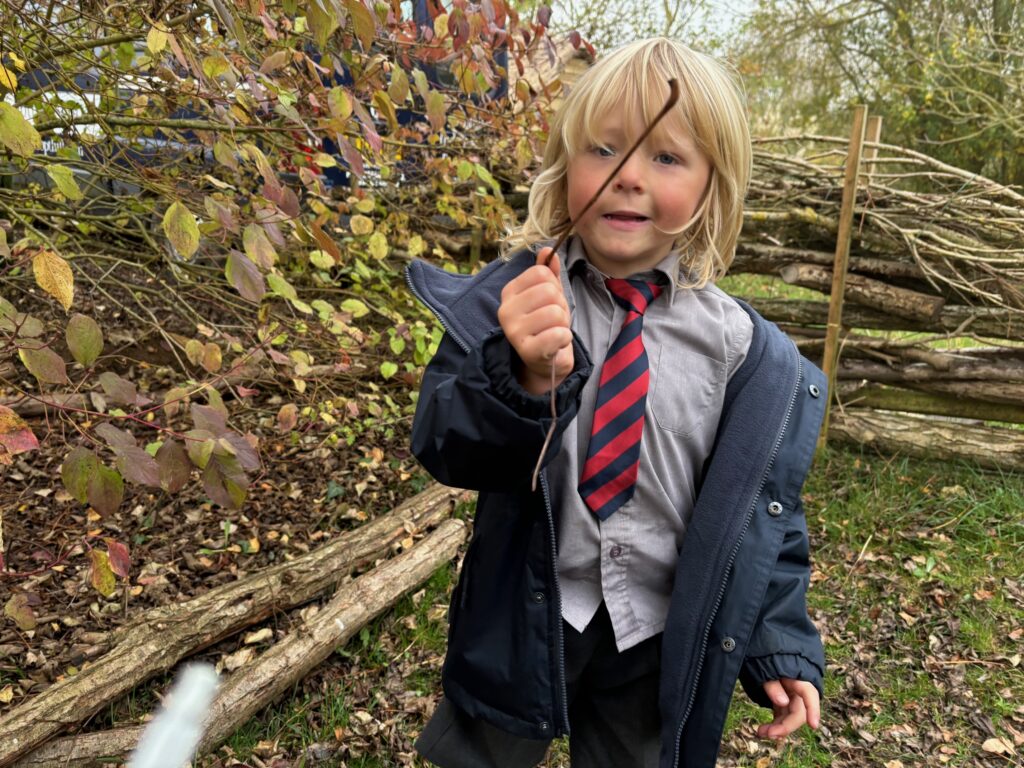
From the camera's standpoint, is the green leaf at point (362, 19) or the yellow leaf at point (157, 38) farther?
the green leaf at point (362, 19)

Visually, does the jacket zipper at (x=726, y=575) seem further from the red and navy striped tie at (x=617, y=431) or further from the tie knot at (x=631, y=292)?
the tie knot at (x=631, y=292)

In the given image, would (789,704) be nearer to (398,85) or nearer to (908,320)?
(398,85)

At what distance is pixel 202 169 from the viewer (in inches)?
154

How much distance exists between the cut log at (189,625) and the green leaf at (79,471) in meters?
1.17

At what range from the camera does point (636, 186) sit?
143 centimetres

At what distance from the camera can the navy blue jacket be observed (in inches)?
59.2

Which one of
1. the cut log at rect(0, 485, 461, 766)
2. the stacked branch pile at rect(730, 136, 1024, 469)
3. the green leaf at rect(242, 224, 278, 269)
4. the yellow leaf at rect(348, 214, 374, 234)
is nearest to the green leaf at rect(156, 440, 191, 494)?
the green leaf at rect(242, 224, 278, 269)

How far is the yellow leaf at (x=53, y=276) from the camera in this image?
4.55ft

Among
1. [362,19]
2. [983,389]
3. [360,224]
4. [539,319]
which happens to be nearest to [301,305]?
[360,224]

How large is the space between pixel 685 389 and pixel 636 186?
0.42 meters

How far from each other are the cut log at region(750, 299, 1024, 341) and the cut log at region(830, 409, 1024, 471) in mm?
541

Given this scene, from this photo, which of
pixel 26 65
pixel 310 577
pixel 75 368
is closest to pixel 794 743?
pixel 310 577

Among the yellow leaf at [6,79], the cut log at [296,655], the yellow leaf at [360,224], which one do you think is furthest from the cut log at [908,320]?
the yellow leaf at [6,79]

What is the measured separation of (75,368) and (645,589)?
3168 mm
